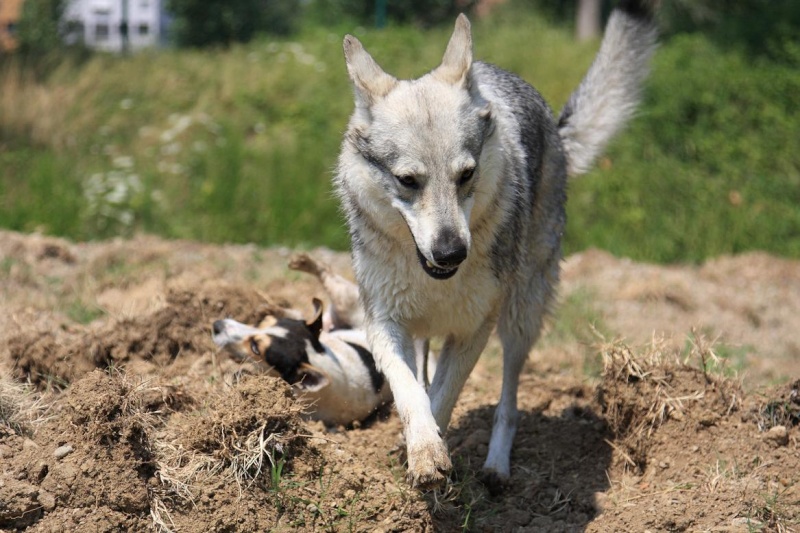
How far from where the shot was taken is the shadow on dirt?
4543 millimetres

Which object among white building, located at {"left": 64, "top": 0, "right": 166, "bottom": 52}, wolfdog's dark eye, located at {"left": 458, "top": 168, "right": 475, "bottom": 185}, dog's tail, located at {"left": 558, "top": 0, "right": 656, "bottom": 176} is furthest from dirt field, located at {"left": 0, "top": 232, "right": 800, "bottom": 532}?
white building, located at {"left": 64, "top": 0, "right": 166, "bottom": 52}

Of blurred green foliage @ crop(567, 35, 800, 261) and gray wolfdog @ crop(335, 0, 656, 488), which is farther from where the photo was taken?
blurred green foliage @ crop(567, 35, 800, 261)

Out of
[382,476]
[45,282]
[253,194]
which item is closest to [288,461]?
[382,476]

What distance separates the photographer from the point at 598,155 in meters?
6.28

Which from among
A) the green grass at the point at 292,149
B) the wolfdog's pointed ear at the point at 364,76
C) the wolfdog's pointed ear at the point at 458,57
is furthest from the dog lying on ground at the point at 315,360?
the green grass at the point at 292,149

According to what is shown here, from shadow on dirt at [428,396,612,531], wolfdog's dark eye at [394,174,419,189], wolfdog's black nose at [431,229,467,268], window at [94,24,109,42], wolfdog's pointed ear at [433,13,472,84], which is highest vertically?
wolfdog's pointed ear at [433,13,472,84]

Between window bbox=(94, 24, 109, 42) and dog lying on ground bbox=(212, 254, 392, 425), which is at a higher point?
dog lying on ground bbox=(212, 254, 392, 425)

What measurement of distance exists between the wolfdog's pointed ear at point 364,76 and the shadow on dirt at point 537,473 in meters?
1.96

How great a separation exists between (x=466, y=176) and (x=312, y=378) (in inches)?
63.3

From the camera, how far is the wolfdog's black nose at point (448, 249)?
3.98m

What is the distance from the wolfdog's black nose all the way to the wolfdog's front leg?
0.63 metres

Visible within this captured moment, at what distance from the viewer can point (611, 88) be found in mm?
6344

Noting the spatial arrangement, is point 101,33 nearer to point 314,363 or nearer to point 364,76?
point 314,363

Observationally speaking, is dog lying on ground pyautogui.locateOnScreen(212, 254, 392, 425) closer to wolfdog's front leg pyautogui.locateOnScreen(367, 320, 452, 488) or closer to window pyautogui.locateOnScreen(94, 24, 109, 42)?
wolfdog's front leg pyautogui.locateOnScreen(367, 320, 452, 488)
